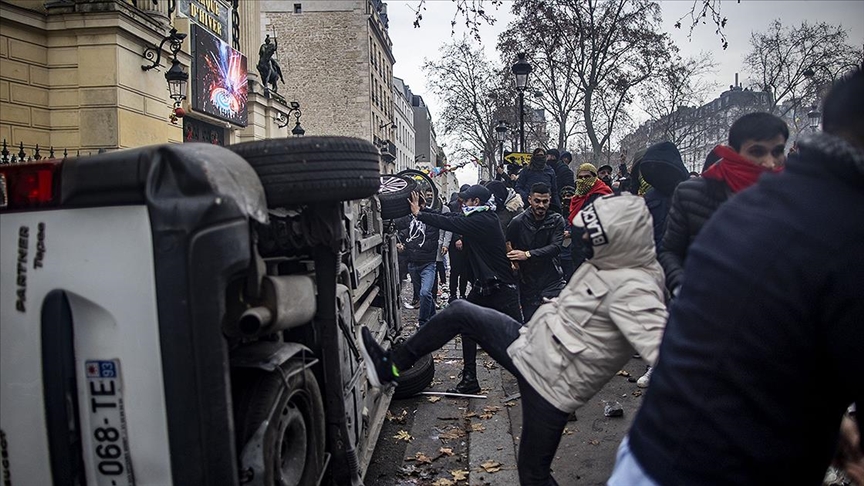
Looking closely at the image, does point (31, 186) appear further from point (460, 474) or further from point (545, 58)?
point (545, 58)

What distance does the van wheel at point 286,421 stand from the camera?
288 cm

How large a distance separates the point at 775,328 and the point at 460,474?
396 cm

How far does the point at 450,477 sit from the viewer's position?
4941 mm

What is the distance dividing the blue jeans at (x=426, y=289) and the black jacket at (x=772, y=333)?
27.2ft

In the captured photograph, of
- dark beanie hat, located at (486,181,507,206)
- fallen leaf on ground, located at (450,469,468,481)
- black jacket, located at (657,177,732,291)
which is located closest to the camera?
black jacket, located at (657,177,732,291)

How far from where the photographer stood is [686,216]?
3910mm

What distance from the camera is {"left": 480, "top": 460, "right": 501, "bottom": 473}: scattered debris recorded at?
16.4 feet

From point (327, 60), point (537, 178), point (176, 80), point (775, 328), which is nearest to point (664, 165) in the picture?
point (775, 328)

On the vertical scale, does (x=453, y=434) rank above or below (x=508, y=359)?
below

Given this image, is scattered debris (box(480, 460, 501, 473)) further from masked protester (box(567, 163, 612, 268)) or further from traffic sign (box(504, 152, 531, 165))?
traffic sign (box(504, 152, 531, 165))

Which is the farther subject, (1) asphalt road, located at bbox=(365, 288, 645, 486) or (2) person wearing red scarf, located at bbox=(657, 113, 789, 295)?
(1) asphalt road, located at bbox=(365, 288, 645, 486)

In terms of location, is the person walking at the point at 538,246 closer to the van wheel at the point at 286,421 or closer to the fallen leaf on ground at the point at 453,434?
the fallen leaf on ground at the point at 453,434

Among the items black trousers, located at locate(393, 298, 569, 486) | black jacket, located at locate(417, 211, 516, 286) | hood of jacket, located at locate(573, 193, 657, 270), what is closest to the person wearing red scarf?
hood of jacket, located at locate(573, 193, 657, 270)

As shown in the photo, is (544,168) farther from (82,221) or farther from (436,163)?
(436,163)
